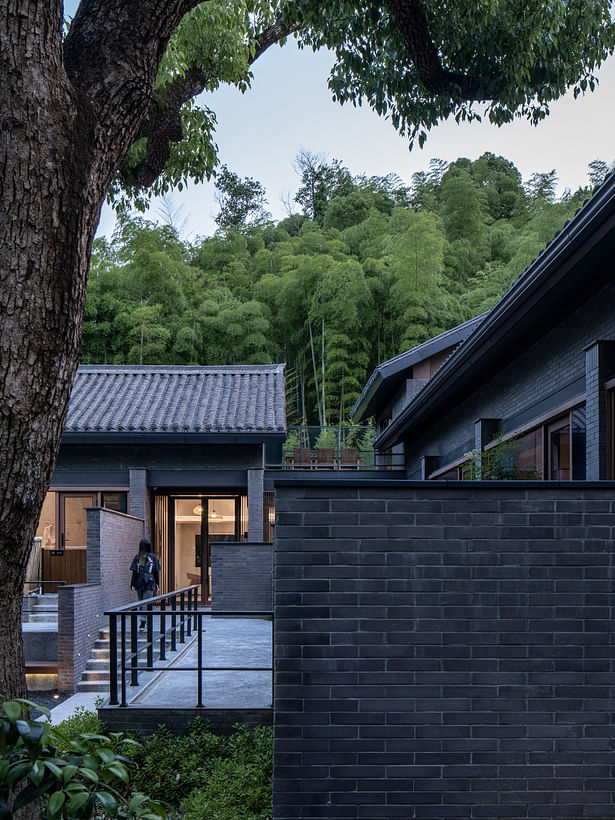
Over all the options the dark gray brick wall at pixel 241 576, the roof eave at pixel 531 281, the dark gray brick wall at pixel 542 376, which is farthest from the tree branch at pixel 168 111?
the dark gray brick wall at pixel 241 576

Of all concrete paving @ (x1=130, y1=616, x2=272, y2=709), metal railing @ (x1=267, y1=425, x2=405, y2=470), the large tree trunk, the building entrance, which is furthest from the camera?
metal railing @ (x1=267, y1=425, x2=405, y2=470)

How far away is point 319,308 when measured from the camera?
25.5 meters

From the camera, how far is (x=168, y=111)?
6.99 m

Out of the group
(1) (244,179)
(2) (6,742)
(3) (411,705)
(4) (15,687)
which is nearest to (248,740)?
(3) (411,705)

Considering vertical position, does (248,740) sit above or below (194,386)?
below

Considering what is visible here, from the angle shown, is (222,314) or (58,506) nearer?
(58,506)

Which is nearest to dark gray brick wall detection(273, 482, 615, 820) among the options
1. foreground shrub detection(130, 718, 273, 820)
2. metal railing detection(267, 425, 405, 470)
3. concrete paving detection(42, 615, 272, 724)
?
foreground shrub detection(130, 718, 273, 820)

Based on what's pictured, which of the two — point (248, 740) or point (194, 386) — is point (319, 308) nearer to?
point (194, 386)

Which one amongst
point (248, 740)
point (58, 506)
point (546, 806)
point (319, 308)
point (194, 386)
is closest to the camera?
point (546, 806)

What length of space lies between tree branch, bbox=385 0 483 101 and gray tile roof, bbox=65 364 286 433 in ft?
31.3

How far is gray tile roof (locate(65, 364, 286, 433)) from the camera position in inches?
603

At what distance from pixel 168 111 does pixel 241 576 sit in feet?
30.2

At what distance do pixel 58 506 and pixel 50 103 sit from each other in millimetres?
13688

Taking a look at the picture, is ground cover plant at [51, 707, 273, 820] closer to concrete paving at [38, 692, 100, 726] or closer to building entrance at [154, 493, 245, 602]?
concrete paving at [38, 692, 100, 726]
